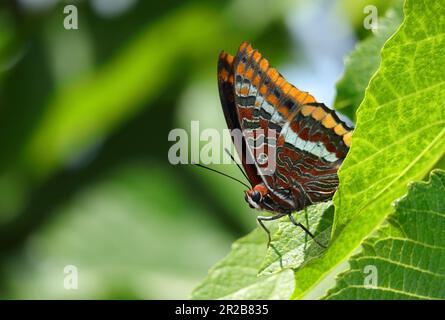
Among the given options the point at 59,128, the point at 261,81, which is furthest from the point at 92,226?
the point at 261,81

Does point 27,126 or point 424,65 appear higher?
point 27,126

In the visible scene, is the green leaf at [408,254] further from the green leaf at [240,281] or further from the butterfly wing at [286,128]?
the butterfly wing at [286,128]

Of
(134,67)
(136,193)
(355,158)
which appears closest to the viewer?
(355,158)

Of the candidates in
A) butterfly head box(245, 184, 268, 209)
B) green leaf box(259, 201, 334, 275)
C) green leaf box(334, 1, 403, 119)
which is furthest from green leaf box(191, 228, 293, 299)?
green leaf box(334, 1, 403, 119)

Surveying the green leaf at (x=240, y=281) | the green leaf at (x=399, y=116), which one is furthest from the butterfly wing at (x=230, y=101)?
the green leaf at (x=399, y=116)

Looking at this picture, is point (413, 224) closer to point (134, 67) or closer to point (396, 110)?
point (396, 110)

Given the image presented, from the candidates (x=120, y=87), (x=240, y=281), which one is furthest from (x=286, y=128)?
(x=120, y=87)
